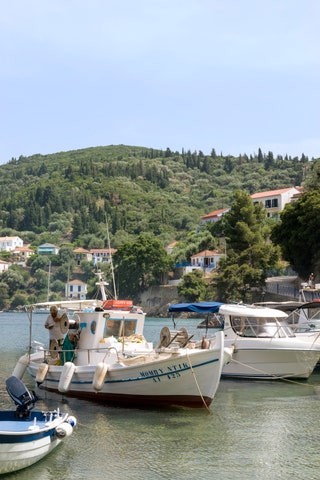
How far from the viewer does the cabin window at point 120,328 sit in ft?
78.6

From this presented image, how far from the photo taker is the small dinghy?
1348 centimetres

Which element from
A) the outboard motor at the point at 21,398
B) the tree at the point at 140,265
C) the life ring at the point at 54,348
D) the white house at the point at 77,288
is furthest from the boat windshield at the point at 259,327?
the white house at the point at 77,288

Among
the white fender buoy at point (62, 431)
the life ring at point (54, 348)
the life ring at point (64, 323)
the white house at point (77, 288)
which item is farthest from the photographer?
the white house at point (77, 288)

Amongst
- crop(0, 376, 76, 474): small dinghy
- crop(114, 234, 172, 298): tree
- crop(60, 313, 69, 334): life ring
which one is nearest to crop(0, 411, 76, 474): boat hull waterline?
crop(0, 376, 76, 474): small dinghy

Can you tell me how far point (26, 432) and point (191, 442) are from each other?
483 centimetres

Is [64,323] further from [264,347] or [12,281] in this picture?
[12,281]

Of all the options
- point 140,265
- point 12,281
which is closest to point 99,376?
point 140,265

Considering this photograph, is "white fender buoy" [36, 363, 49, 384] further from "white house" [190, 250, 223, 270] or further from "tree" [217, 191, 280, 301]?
"white house" [190, 250, 223, 270]

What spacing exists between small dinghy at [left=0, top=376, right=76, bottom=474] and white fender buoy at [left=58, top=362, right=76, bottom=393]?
5.55 metres

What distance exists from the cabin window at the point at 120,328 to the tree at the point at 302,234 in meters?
45.1

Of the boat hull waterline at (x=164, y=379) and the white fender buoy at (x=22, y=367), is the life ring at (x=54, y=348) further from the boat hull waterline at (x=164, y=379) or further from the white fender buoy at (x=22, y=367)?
the boat hull waterline at (x=164, y=379)

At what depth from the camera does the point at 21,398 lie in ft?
52.2

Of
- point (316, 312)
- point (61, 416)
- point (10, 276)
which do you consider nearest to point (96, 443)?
point (61, 416)

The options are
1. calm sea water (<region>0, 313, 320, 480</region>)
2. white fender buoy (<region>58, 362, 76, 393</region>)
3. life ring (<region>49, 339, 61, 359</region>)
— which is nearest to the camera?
calm sea water (<region>0, 313, 320, 480</region>)
